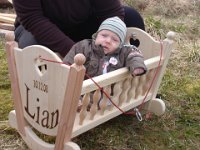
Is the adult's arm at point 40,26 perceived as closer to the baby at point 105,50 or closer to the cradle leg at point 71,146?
the baby at point 105,50

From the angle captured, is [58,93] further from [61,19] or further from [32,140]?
[61,19]

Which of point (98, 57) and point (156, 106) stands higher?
point (98, 57)

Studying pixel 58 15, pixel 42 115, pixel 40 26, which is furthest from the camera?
pixel 58 15

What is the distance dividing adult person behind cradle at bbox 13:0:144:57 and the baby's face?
21cm

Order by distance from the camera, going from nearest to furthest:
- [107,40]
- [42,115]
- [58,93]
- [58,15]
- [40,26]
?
[58,93] → [42,115] → [107,40] → [40,26] → [58,15]

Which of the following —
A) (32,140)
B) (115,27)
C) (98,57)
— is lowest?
(32,140)

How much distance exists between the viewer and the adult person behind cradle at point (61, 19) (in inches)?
82.1

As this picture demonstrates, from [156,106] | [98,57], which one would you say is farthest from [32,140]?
[156,106]

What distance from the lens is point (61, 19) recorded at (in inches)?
88.7

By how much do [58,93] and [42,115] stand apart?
0.66 ft

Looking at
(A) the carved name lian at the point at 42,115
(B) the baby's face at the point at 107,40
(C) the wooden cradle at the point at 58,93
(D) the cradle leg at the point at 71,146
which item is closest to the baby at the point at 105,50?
(B) the baby's face at the point at 107,40

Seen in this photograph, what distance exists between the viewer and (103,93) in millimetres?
1850

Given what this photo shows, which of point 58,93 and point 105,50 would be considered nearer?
point 58,93

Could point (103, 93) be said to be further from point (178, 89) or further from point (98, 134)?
point (178, 89)
